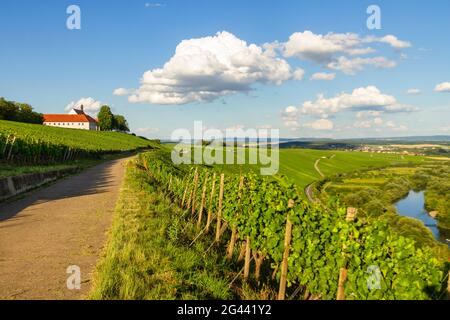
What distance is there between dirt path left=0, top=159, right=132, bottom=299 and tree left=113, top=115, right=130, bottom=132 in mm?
167798

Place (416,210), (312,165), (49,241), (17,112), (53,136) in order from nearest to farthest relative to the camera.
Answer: (49,241), (53,136), (416,210), (17,112), (312,165)

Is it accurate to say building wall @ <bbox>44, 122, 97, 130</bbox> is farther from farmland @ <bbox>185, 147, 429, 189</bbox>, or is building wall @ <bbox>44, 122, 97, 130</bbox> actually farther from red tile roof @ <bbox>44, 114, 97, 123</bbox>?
farmland @ <bbox>185, 147, 429, 189</bbox>

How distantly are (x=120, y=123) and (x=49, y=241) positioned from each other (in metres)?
184

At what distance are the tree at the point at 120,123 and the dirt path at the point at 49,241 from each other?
168 metres

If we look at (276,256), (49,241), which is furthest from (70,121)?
(276,256)

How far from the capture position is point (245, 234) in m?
13.2

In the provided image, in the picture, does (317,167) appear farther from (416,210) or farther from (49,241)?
(49,241)

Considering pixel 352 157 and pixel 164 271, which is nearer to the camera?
pixel 164 271

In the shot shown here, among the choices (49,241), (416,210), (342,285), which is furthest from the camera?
(416,210)

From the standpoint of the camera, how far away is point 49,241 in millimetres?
11430
